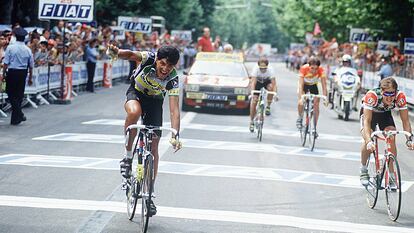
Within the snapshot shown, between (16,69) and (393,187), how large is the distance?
1075cm

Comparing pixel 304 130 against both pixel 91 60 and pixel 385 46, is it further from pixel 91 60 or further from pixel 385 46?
pixel 385 46

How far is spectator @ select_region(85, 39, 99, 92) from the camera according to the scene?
31.1 meters

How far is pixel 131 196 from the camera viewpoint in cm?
947

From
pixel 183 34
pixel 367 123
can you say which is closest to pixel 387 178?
pixel 367 123

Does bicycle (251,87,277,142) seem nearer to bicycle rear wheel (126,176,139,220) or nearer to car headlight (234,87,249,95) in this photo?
car headlight (234,87,249,95)

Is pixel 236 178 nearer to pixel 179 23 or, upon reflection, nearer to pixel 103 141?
pixel 103 141

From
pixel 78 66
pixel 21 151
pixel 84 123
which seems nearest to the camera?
pixel 21 151

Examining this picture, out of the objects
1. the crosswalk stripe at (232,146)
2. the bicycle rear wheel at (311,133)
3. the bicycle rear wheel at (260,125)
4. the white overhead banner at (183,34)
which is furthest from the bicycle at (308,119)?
the white overhead banner at (183,34)

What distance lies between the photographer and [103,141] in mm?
17078

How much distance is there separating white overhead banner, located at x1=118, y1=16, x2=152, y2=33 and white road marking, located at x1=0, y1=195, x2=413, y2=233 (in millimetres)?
33198

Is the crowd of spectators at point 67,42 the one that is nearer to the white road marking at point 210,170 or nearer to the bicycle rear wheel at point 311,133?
the white road marking at point 210,170

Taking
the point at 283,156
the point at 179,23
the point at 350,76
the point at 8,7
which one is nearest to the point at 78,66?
the point at 8,7

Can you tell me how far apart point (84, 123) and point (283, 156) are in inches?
231

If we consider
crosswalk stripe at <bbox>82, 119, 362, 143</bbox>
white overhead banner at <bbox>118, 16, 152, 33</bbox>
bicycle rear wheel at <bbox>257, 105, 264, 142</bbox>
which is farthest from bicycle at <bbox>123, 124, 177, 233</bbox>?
white overhead banner at <bbox>118, 16, 152, 33</bbox>
